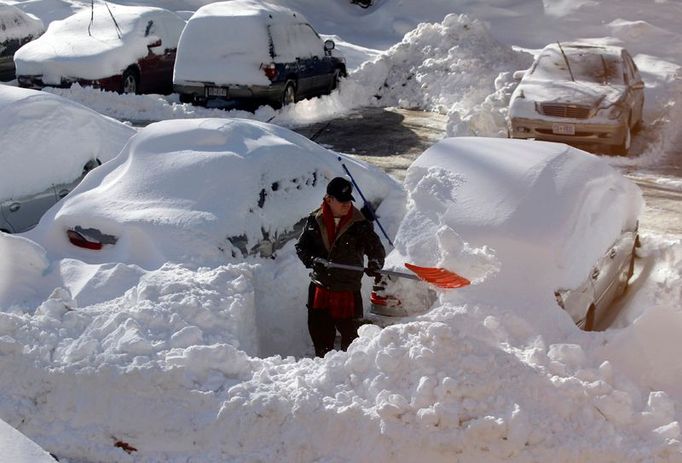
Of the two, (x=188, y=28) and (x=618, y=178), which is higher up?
(x=618, y=178)

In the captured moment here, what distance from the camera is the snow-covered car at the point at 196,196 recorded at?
7.16 m

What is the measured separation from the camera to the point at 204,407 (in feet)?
18.6

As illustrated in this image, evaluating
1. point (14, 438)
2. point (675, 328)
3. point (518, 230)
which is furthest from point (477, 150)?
point (14, 438)

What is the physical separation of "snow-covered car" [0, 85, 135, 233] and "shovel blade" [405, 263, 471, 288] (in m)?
3.47

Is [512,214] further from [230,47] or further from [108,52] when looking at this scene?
[108,52]

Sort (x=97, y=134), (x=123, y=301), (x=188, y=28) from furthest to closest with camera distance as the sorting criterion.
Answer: (x=188, y=28)
(x=97, y=134)
(x=123, y=301)

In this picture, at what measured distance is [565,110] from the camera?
13938mm

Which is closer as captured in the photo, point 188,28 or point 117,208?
point 117,208

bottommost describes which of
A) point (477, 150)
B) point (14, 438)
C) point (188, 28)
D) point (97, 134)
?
point (188, 28)

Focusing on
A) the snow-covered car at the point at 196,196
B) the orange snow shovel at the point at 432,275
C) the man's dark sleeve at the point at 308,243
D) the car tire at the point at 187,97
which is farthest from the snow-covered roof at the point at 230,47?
the orange snow shovel at the point at 432,275

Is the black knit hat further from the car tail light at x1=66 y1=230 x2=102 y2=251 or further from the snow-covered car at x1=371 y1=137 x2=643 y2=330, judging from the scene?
the car tail light at x1=66 y1=230 x2=102 y2=251

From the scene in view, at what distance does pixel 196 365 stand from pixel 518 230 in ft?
7.44

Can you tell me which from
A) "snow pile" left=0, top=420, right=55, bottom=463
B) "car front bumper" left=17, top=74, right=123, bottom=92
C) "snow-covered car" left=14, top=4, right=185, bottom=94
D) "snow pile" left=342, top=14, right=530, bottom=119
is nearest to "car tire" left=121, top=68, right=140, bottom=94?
"snow-covered car" left=14, top=4, right=185, bottom=94

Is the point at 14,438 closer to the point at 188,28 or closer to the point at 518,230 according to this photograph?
the point at 518,230
